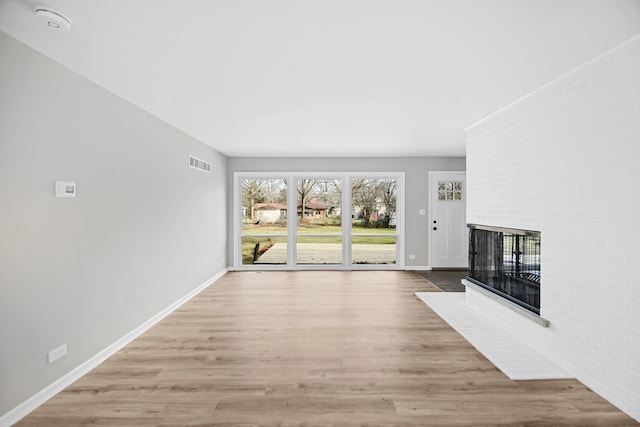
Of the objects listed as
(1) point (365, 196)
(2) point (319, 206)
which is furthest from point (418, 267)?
(2) point (319, 206)

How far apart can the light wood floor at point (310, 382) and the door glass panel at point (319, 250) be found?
9.57ft

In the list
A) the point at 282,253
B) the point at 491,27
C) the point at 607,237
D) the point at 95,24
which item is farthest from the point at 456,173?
the point at 95,24

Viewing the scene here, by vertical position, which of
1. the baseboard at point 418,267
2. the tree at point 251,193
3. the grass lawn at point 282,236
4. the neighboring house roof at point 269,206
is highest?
the tree at point 251,193

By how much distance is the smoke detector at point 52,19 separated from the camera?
1.79 m

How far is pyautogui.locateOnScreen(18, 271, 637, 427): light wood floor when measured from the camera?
2.10m

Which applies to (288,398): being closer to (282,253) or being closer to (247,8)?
(247,8)

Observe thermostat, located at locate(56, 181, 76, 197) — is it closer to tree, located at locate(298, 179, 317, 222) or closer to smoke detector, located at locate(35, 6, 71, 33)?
smoke detector, located at locate(35, 6, 71, 33)

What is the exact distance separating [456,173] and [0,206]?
691 centimetres

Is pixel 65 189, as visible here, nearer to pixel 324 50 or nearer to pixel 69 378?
pixel 69 378

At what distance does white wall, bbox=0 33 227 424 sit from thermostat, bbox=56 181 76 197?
0.04 m

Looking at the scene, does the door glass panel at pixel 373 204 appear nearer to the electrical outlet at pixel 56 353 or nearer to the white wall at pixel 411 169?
the white wall at pixel 411 169

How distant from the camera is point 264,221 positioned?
22.8 feet

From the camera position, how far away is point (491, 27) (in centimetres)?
198

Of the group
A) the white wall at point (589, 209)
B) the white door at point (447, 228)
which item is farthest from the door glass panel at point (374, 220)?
the white wall at point (589, 209)
